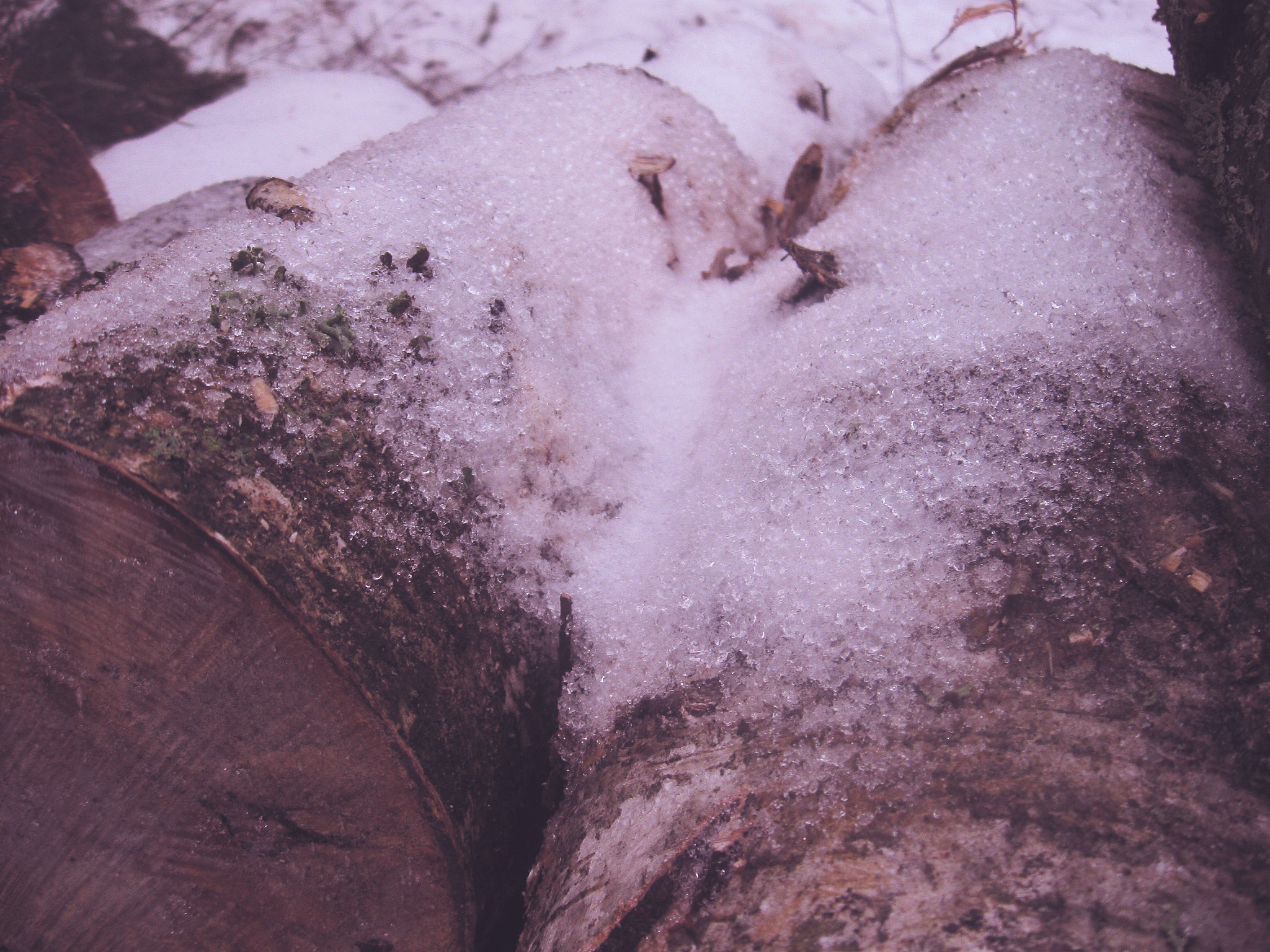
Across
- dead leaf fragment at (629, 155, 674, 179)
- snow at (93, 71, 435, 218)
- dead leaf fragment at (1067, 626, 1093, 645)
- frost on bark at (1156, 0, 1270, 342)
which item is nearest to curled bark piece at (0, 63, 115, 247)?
snow at (93, 71, 435, 218)

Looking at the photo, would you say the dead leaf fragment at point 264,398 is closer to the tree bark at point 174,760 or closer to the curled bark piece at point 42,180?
the tree bark at point 174,760

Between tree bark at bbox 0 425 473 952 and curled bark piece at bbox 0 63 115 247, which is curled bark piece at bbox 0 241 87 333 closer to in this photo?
curled bark piece at bbox 0 63 115 247

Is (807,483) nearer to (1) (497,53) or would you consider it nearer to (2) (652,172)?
(2) (652,172)

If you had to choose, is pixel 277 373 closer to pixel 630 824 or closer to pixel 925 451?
pixel 630 824

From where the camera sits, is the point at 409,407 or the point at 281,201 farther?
the point at 281,201

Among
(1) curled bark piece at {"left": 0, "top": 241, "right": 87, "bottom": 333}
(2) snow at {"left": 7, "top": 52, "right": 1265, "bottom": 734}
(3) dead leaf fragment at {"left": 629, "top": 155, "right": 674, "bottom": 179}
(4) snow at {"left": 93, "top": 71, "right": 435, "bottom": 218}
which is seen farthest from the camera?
(4) snow at {"left": 93, "top": 71, "right": 435, "bottom": 218}

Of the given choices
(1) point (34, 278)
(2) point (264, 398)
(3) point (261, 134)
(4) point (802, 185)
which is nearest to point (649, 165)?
(4) point (802, 185)
